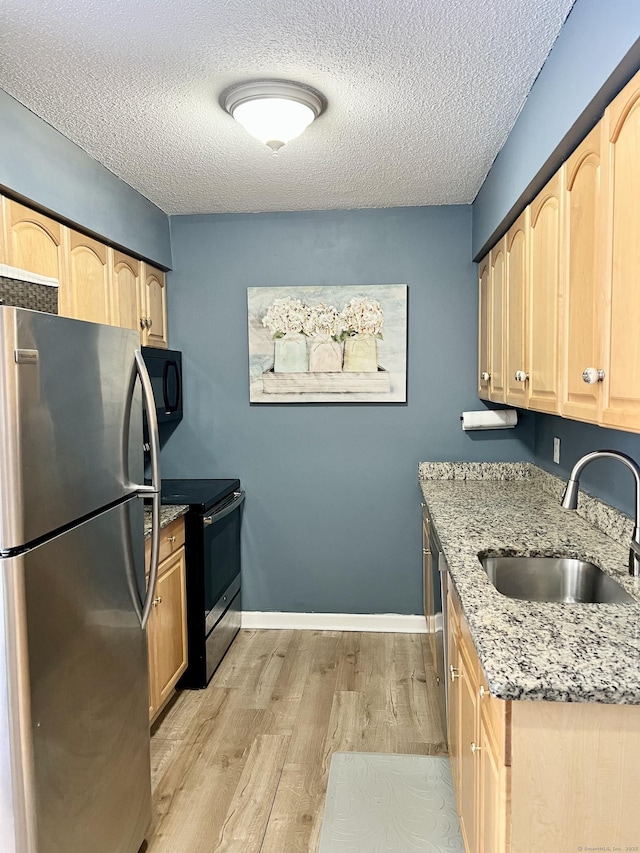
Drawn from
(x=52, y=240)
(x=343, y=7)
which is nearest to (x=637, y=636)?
(x=343, y=7)

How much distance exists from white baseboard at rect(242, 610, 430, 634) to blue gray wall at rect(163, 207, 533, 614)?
0.04 metres

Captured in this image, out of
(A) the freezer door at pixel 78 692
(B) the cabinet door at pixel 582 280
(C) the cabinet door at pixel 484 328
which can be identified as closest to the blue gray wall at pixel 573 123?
(B) the cabinet door at pixel 582 280

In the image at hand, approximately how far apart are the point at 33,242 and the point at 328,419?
6.24ft

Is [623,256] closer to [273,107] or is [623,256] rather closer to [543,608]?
[543,608]

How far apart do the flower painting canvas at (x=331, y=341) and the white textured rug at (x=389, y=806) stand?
1.88 meters

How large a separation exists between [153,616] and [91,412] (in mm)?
1281

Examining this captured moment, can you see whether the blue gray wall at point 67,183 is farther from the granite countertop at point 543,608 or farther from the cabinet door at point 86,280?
the granite countertop at point 543,608

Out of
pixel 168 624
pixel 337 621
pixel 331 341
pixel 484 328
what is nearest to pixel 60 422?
pixel 168 624

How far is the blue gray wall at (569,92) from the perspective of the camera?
1.39 metres

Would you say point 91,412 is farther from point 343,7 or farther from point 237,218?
point 237,218

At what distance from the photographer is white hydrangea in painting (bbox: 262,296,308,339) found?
368 cm

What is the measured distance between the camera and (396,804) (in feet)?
7.46

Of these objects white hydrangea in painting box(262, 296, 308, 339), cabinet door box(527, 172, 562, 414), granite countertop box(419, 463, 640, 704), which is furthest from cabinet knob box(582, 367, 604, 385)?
white hydrangea in painting box(262, 296, 308, 339)

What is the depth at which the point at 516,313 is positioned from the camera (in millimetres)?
2566
